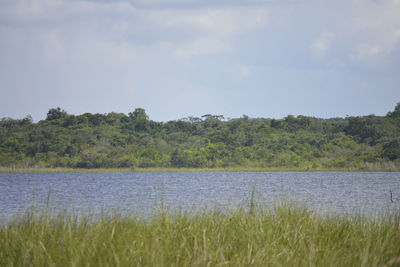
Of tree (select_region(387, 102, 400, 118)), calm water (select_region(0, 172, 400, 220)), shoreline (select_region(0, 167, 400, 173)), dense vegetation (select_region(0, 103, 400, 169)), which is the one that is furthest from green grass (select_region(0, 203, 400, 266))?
tree (select_region(387, 102, 400, 118))

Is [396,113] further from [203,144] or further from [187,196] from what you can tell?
[187,196]

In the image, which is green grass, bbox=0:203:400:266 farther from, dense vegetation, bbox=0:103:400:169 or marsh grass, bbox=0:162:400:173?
dense vegetation, bbox=0:103:400:169

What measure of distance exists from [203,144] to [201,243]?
6622cm

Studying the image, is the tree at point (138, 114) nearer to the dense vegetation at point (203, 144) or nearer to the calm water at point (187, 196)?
the dense vegetation at point (203, 144)

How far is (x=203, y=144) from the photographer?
2805 inches

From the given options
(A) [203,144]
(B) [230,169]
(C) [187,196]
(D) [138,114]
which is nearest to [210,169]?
(B) [230,169]

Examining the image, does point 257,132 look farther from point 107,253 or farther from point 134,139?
point 107,253

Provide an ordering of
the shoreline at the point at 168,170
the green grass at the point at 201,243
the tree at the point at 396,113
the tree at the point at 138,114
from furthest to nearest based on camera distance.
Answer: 1. the tree at the point at 138,114
2. the tree at the point at 396,113
3. the shoreline at the point at 168,170
4. the green grass at the point at 201,243

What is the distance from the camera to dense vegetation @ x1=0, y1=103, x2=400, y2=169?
61594 millimetres

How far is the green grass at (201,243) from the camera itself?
3920 mm

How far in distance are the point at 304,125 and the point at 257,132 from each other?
9.46 metres

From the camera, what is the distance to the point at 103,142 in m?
68.5

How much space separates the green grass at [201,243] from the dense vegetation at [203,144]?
52.2 m


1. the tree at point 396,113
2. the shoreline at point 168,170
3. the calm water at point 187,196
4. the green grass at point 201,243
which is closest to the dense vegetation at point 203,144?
the tree at point 396,113
